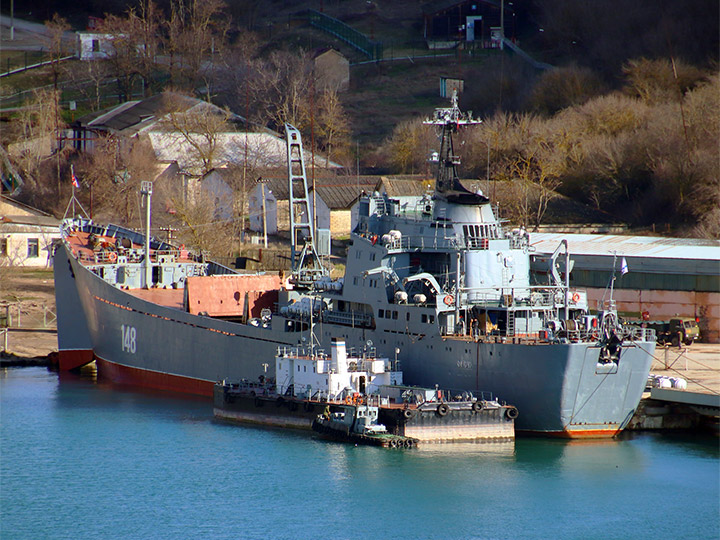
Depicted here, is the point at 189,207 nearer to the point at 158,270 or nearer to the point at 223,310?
the point at 158,270

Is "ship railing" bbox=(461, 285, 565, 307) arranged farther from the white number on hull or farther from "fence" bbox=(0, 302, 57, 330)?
"fence" bbox=(0, 302, 57, 330)

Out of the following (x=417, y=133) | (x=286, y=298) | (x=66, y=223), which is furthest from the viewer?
(x=417, y=133)

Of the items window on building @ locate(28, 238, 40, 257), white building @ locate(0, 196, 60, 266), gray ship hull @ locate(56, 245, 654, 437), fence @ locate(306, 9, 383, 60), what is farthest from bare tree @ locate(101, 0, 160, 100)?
gray ship hull @ locate(56, 245, 654, 437)

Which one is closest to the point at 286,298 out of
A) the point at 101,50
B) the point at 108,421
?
the point at 108,421

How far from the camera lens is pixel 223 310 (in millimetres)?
52531

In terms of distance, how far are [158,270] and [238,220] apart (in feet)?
73.2

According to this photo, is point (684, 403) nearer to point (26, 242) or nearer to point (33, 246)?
point (33, 246)

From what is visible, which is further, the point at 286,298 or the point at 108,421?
the point at 286,298

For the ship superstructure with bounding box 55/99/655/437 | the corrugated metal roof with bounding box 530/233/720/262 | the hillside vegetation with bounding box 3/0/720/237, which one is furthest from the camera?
the hillside vegetation with bounding box 3/0/720/237

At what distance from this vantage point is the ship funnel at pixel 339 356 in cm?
4078

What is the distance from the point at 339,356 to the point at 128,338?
17105mm

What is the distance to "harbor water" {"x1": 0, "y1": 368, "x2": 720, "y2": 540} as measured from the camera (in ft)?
106

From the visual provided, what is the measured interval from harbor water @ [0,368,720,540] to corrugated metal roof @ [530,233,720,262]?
1461 centimetres

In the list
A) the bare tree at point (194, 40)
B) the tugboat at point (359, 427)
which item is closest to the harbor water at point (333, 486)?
the tugboat at point (359, 427)
